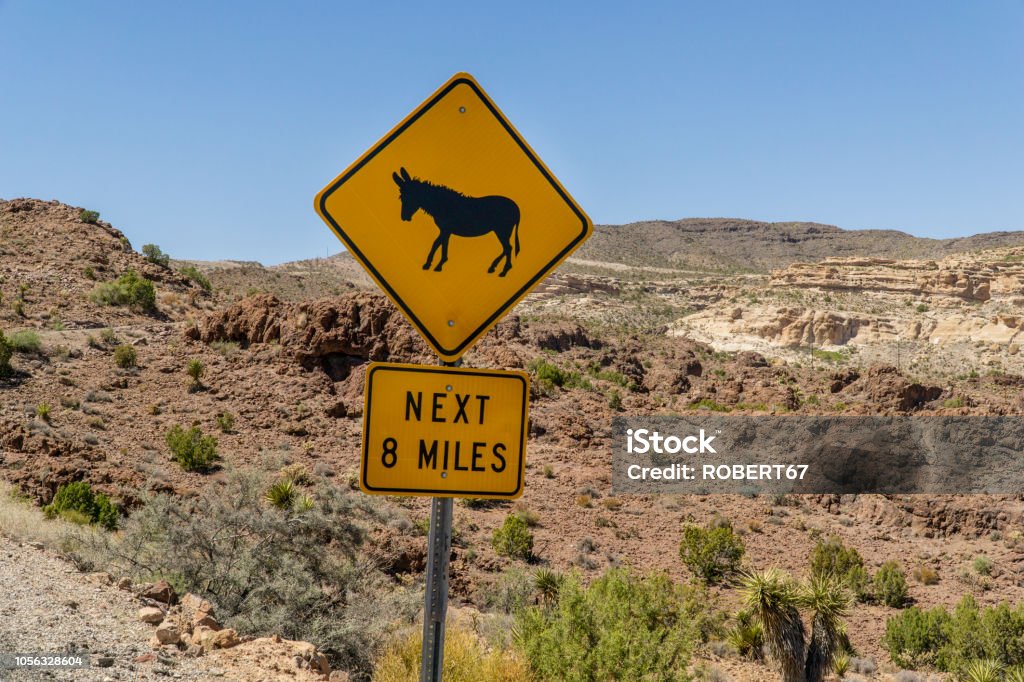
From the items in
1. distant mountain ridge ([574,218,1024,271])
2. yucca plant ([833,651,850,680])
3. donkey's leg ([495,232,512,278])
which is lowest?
yucca plant ([833,651,850,680])

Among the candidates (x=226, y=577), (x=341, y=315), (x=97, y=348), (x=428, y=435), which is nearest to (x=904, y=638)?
(x=226, y=577)

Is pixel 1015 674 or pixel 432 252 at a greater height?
pixel 432 252

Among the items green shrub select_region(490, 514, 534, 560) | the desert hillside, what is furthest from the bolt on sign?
green shrub select_region(490, 514, 534, 560)

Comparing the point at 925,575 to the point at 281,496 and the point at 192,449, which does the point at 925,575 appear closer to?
the point at 281,496

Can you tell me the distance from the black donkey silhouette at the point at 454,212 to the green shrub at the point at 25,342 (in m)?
28.5

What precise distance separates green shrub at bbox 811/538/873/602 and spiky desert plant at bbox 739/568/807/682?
6501 mm

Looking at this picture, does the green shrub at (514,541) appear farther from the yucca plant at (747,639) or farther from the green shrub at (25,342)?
the green shrub at (25,342)

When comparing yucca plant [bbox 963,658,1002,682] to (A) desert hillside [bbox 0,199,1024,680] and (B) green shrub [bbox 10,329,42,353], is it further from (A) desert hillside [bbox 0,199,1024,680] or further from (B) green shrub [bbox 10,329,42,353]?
(B) green shrub [bbox 10,329,42,353]

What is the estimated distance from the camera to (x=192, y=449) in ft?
73.8

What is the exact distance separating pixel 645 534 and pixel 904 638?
728 cm

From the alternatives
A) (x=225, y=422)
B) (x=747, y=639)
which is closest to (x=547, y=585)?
(x=747, y=639)

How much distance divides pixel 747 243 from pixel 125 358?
124 meters

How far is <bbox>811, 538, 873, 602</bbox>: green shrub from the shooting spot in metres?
19.5

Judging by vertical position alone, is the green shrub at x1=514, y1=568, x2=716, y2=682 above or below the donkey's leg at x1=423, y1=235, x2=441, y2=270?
below
